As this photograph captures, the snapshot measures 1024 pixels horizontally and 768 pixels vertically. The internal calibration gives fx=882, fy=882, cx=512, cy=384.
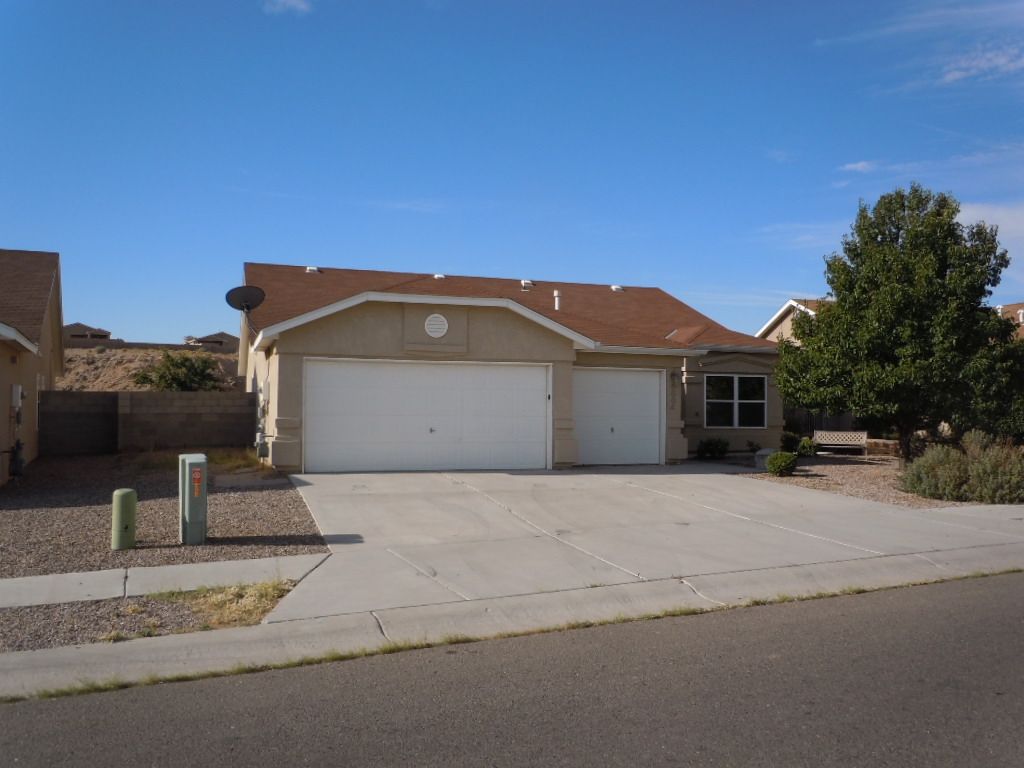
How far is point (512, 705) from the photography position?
5.50 m

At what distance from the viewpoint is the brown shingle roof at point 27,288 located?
17.0 meters

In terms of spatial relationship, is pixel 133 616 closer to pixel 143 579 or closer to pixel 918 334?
pixel 143 579

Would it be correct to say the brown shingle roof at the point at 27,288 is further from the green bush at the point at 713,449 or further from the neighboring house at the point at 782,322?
the neighboring house at the point at 782,322

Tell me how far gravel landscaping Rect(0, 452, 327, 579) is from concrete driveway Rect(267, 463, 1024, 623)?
1.87 ft

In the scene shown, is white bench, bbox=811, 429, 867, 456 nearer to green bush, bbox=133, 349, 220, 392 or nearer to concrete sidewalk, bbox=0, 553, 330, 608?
concrete sidewalk, bbox=0, 553, 330, 608

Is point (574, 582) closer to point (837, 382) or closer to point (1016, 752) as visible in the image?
point (1016, 752)

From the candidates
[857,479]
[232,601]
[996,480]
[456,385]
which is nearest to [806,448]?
[857,479]

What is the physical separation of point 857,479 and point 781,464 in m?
1.48

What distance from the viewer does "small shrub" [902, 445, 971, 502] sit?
14938 millimetres

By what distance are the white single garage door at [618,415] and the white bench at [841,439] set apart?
6.66 meters

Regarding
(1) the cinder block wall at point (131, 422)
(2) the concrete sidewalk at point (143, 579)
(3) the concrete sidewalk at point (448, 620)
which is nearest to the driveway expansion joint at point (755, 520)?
(3) the concrete sidewalk at point (448, 620)

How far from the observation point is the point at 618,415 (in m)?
19.7

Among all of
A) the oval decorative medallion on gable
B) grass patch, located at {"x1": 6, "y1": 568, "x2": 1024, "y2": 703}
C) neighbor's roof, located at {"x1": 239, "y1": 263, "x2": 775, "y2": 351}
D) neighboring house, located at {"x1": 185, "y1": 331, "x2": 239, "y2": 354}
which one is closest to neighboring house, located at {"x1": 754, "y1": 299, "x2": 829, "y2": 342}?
neighbor's roof, located at {"x1": 239, "y1": 263, "x2": 775, "y2": 351}

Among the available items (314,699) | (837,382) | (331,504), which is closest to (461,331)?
(331,504)
